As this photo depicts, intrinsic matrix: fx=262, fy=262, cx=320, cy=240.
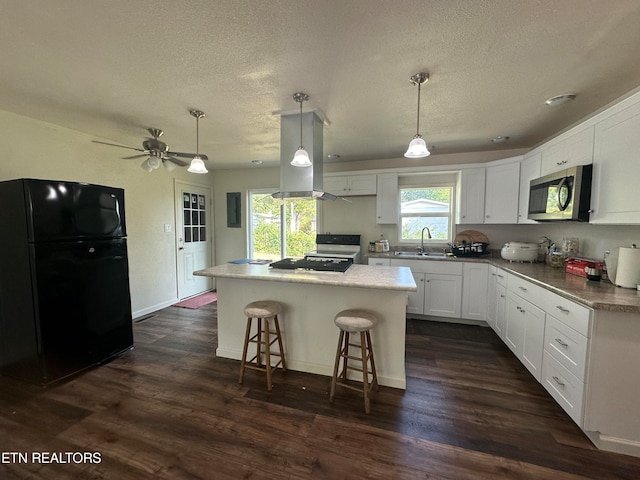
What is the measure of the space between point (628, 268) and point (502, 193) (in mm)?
1798

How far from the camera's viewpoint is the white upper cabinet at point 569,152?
2.16 meters

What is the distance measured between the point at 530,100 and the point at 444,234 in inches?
86.2

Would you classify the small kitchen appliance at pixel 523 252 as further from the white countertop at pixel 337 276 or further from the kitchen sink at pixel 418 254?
the white countertop at pixel 337 276

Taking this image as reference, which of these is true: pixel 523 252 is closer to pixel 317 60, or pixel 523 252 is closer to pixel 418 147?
pixel 418 147

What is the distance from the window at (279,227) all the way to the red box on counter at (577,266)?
339 cm

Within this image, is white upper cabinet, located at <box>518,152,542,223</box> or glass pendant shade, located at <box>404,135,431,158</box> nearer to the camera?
glass pendant shade, located at <box>404,135,431,158</box>

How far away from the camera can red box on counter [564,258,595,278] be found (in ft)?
7.52

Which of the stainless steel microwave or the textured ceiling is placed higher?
the textured ceiling

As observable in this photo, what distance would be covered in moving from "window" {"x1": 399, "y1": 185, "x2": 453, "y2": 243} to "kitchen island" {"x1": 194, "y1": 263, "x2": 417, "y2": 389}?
6.23ft

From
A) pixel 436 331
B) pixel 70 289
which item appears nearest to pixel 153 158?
pixel 70 289

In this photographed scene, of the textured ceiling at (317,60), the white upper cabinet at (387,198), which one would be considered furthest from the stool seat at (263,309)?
the white upper cabinet at (387,198)

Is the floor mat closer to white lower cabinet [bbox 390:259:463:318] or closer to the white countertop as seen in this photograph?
the white countertop

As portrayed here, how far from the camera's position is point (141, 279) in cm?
385

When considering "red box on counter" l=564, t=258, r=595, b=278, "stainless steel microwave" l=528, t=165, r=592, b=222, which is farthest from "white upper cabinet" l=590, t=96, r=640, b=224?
"red box on counter" l=564, t=258, r=595, b=278
